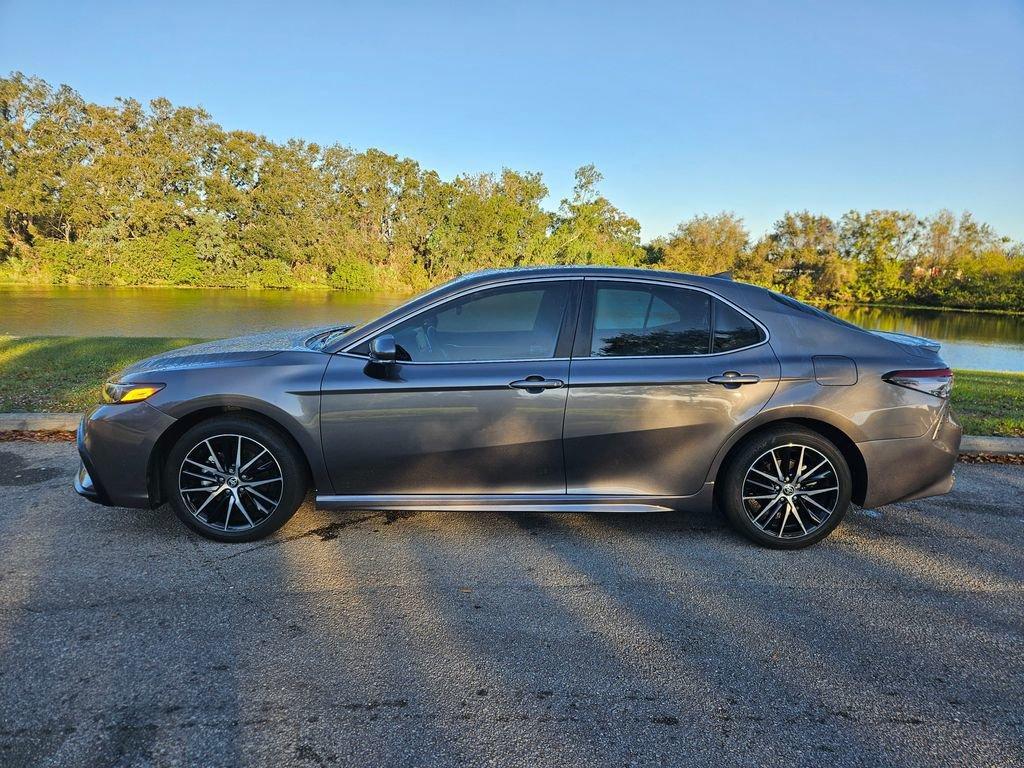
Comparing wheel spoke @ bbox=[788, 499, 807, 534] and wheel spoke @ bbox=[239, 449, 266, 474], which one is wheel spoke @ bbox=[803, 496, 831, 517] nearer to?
wheel spoke @ bbox=[788, 499, 807, 534]

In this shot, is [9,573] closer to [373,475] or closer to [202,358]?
[202,358]

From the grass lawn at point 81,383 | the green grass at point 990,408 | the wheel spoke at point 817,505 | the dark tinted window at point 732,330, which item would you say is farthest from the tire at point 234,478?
the green grass at point 990,408

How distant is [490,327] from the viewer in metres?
3.57

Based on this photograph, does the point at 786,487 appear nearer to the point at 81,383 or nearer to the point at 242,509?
the point at 242,509

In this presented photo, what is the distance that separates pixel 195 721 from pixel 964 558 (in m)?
3.95

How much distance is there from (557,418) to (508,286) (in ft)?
2.86

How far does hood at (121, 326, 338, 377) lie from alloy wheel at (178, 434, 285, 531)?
0.46 m

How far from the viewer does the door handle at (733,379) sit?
3248 mm

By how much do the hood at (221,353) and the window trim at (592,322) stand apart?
1.64 m

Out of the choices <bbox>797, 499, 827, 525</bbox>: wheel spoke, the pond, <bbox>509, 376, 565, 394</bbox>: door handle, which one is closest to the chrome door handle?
<bbox>509, 376, 565, 394</bbox>: door handle

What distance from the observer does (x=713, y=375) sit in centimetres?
327

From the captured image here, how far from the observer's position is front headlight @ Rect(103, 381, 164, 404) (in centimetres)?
324

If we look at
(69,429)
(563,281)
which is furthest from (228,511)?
(69,429)

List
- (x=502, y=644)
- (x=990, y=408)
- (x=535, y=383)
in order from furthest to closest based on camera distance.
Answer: (x=990, y=408)
(x=535, y=383)
(x=502, y=644)
